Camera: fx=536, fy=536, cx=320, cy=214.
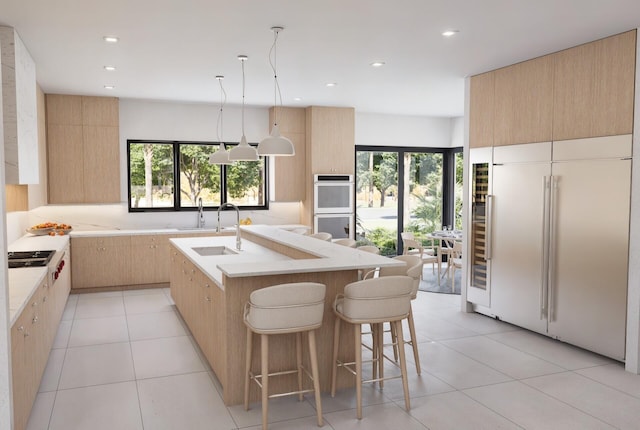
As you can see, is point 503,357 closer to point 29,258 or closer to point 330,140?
point 29,258

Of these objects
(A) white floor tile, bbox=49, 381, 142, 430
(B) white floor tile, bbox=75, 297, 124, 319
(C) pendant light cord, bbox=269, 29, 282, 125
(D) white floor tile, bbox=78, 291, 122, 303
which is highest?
(C) pendant light cord, bbox=269, 29, 282, 125

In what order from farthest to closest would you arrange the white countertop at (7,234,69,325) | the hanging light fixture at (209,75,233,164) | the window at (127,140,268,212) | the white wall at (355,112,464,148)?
the white wall at (355,112,464,148)
the window at (127,140,268,212)
the hanging light fixture at (209,75,233,164)
the white countertop at (7,234,69,325)

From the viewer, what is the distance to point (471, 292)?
6.45 meters

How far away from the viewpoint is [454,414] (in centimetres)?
371

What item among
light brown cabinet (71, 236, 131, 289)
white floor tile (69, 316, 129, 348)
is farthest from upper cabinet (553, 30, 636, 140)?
light brown cabinet (71, 236, 131, 289)

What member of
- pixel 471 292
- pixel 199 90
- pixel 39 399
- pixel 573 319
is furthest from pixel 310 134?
pixel 39 399

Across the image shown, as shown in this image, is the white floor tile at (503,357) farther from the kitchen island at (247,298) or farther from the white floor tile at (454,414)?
the kitchen island at (247,298)

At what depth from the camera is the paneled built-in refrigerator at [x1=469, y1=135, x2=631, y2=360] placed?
465cm

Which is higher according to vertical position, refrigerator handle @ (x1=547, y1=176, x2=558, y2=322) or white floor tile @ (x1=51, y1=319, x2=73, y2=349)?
refrigerator handle @ (x1=547, y1=176, x2=558, y2=322)

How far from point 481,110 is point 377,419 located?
12.9 feet

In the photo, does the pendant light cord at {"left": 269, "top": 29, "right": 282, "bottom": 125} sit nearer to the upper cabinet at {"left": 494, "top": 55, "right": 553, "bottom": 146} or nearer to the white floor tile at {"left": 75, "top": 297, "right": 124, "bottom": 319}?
the upper cabinet at {"left": 494, "top": 55, "right": 553, "bottom": 146}

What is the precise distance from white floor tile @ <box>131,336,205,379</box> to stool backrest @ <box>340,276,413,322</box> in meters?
1.72

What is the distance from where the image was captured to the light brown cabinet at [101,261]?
299 inches

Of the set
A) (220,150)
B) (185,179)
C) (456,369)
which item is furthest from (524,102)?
(185,179)
